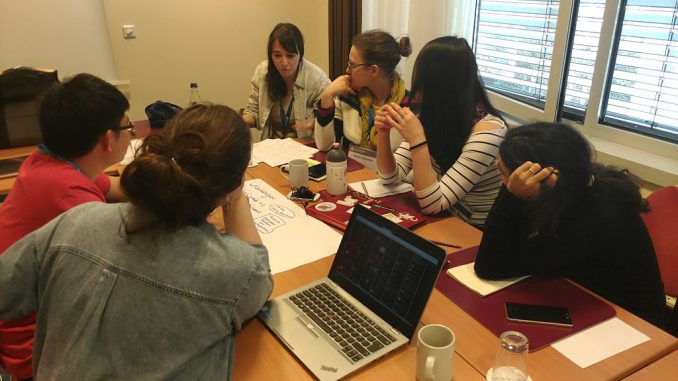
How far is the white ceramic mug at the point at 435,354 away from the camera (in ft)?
2.96

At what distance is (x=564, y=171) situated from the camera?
1268mm

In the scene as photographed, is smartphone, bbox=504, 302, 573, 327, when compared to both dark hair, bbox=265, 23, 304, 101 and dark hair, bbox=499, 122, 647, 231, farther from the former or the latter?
dark hair, bbox=265, 23, 304, 101

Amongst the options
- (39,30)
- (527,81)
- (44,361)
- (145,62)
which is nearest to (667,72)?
(527,81)

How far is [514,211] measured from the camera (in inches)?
50.7

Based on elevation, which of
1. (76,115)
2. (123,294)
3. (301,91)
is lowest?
(123,294)

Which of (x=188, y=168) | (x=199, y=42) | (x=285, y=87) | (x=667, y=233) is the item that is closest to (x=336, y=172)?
(x=188, y=168)

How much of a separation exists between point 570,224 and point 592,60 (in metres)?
1.58

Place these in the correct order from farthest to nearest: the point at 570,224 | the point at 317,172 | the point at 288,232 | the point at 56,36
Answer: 1. the point at 56,36
2. the point at 317,172
3. the point at 288,232
4. the point at 570,224

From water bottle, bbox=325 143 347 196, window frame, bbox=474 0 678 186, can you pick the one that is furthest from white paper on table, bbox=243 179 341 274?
window frame, bbox=474 0 678 186

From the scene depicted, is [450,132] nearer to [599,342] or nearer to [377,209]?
[377,209]

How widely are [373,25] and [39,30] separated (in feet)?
7.50

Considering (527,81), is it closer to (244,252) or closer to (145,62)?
(244,252)

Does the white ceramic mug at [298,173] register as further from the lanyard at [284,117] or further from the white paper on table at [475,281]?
the lanyard at [284,117]

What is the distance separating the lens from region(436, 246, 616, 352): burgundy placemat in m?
1.08
